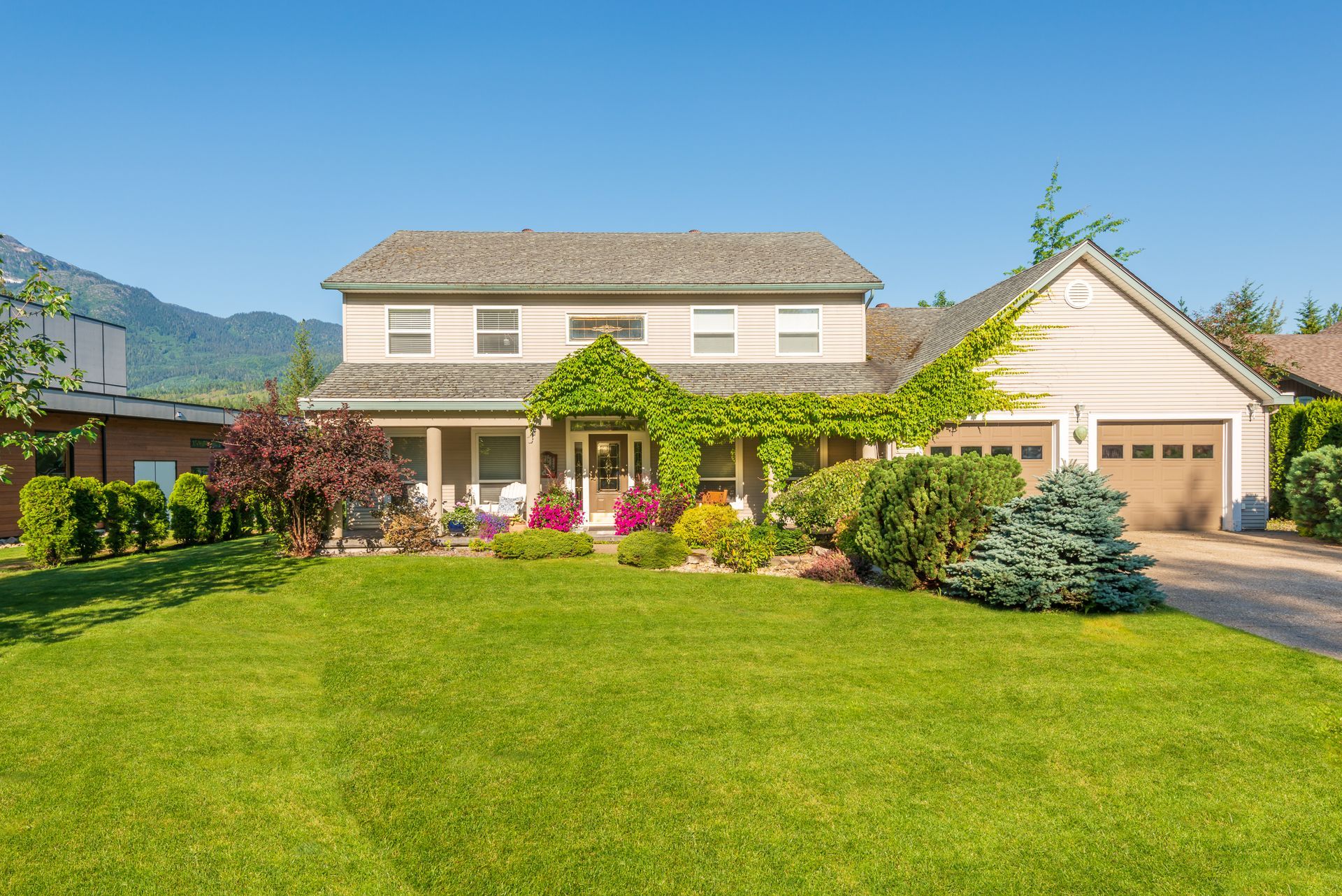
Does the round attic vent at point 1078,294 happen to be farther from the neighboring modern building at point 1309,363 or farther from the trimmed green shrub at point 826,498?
the neighboring modern building at point 1309,363

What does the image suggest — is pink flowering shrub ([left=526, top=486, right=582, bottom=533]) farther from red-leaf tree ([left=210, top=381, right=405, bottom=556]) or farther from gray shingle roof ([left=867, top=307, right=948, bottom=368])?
gray shingle roof ([left=867, top=307, right=948, bottom=368])

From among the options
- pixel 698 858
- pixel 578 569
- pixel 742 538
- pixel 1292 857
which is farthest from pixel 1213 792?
pixel 578 569

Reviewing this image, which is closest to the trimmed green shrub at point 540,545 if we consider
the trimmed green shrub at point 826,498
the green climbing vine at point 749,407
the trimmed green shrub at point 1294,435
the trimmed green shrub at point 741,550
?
the trimmed green shrub at point 741,550

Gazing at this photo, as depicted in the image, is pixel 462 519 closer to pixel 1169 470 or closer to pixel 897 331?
pixel 897 331

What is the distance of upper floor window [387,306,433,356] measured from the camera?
17.7m

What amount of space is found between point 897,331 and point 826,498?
9543 millimetres

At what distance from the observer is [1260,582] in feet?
33.6

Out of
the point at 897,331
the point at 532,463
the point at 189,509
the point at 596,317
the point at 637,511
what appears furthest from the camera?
the point at 897,331

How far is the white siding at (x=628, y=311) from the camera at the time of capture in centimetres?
1761

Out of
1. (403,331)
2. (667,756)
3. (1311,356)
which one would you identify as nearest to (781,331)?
(403,331)

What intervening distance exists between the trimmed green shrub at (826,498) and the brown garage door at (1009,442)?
140 inches

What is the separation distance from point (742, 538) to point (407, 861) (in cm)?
856

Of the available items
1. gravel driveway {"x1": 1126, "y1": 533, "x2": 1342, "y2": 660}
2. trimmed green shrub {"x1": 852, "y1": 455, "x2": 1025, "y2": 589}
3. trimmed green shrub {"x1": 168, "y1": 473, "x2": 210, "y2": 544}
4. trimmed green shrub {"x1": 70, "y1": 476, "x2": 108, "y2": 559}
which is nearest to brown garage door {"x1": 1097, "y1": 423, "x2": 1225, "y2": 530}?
gravel driveway {"x1": 1126, "y1": 533, "x2": 1342, "y2": 660}

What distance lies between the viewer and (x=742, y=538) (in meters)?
11.8
